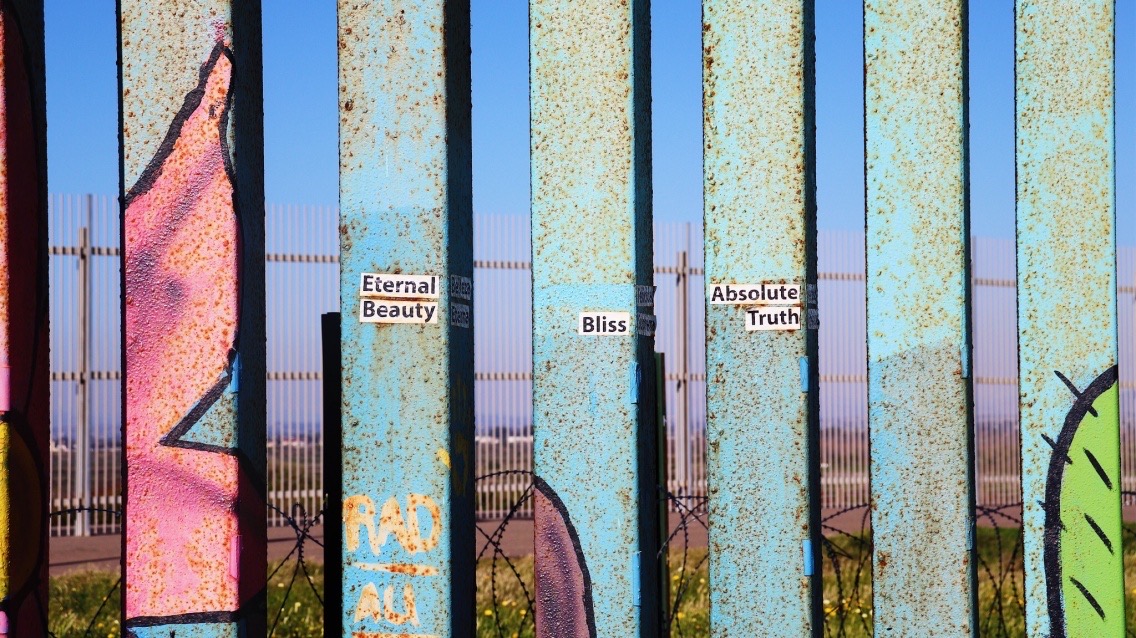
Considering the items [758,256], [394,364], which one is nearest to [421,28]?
[394,364]

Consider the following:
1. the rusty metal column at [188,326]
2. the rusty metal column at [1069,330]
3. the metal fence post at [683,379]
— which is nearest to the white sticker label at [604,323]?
the rusty metal column at [188,326]

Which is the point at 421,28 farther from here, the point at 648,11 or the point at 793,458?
the point at 793,458

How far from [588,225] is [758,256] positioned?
2.00 ft

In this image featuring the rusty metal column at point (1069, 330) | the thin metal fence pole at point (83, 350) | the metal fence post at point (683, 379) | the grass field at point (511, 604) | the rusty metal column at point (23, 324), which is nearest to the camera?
the rusty metal column at point (23, 324)

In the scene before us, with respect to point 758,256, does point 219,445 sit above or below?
below

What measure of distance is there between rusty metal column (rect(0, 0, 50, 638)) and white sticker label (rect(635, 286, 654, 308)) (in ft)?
7.12

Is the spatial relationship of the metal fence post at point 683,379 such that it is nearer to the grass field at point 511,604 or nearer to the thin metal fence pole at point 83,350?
the grass field at point 511,604

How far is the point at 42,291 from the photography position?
3.98 meters

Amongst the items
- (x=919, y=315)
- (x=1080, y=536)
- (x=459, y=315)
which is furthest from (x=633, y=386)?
(x=1080, y=536)

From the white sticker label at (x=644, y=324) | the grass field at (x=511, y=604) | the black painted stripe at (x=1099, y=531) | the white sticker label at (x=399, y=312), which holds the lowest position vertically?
the grass field at (x=511, y=604)

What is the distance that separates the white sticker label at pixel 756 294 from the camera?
383 cm

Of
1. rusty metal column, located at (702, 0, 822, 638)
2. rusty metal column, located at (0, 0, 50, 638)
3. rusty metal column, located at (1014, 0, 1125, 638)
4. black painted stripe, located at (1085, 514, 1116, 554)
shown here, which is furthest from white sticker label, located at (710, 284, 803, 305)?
rusty metal column, located at (0, 0, 50, 638)

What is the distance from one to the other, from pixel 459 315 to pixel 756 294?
106 centimetres

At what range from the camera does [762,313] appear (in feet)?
12.6
